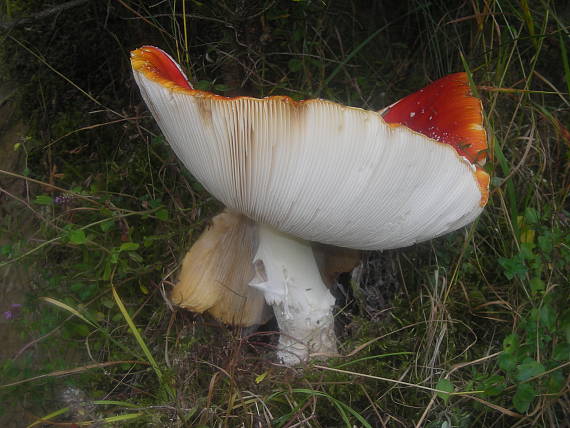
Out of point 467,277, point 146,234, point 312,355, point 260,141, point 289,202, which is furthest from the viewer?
point 146,234

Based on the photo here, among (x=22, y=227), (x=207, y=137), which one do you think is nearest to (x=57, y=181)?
(x=22, y=227)

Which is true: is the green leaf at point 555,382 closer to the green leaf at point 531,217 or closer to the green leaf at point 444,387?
the green leaf at point 444,387

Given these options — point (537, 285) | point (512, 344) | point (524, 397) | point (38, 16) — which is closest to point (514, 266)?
point (537, 285)

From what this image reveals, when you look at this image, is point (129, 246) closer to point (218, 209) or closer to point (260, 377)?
point (218, 209)

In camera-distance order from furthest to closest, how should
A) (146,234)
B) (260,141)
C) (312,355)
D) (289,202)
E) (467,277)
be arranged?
1. (146,234)
2. (467,277)
3. (312,355)
4. (289,202)
5. (260,141)

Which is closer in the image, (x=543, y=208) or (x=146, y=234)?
(x=543, y=208)

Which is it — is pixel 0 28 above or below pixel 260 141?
above

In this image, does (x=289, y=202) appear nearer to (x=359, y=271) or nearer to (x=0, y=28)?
(x=359, y=271)
